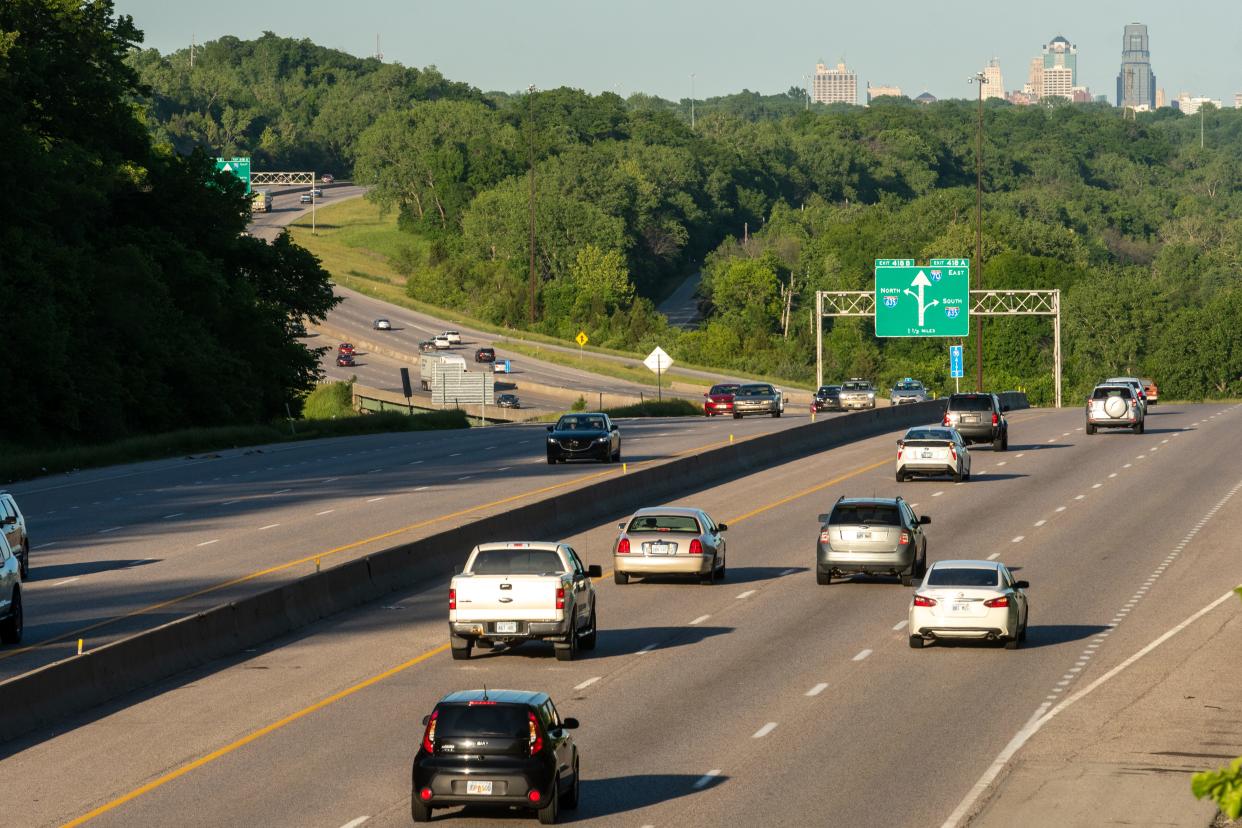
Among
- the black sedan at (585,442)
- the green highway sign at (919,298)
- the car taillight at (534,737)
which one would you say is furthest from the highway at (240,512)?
the green highway sign at (919,298)

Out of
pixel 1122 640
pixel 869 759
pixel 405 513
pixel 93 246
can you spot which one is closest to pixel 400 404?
pixel 93 246

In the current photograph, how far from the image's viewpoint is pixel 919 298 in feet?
307

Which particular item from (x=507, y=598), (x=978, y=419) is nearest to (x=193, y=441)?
(x=978, y=419)

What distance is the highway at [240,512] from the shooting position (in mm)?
32562

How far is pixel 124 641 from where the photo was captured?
83.2ft

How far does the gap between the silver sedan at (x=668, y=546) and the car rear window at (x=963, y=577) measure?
7628mm

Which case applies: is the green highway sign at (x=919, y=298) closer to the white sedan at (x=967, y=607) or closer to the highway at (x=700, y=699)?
the highway at (x=700, y=699)

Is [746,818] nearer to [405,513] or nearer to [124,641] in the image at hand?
[124,641]

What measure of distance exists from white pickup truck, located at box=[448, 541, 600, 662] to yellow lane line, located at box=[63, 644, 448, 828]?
103cm

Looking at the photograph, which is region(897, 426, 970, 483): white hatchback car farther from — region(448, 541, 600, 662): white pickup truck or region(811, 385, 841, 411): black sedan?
region(811, 385, 841, 411): black sedan

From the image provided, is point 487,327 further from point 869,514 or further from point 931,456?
point 869,514

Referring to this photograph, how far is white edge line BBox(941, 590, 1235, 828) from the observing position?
18.6 metres

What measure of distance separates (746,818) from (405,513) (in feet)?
96.4

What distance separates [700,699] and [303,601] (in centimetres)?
936
